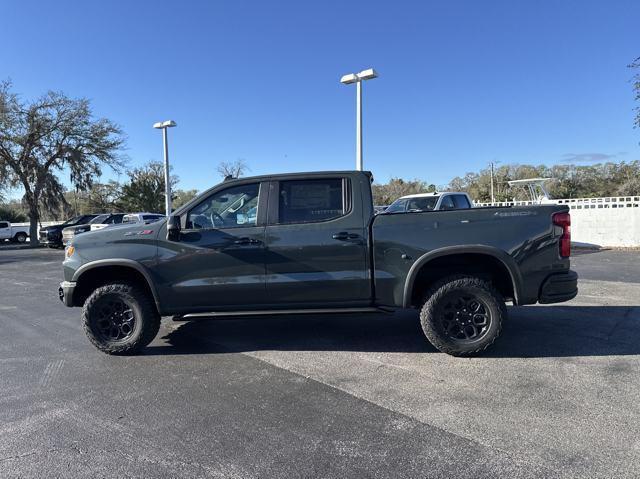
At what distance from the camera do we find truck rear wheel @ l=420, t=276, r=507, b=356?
4672mm

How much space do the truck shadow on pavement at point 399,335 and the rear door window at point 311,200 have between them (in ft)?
3.65

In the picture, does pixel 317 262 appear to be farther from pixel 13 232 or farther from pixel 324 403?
pixel 13 232

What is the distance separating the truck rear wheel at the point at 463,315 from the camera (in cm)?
467

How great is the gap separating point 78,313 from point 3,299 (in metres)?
2.89

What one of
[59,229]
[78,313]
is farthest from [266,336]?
[59,229]

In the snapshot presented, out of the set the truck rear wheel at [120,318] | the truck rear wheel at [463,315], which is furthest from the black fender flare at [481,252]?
the truck rear wheel at [120,318]

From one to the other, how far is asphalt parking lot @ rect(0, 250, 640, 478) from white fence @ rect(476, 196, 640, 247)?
12.4 m

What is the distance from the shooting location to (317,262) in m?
4.79

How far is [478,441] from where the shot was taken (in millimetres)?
3080

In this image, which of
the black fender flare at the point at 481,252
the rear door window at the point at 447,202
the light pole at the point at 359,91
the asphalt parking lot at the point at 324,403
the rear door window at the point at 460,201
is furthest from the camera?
the light pole at the point at 359,91

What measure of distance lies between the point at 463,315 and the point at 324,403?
189cm

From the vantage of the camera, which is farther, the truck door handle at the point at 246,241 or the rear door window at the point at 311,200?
the rear door window at the point at 311,200

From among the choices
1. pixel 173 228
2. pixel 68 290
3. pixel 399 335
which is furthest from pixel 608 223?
pixel 68 290

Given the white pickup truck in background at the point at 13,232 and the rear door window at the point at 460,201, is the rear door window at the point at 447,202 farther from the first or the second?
the white pickup truck in background at the point at 13,232
